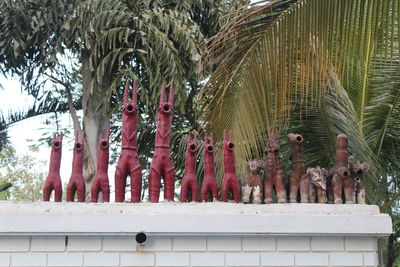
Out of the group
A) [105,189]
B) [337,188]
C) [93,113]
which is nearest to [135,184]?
[105,189]

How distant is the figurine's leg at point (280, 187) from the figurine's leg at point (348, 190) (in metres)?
0.47

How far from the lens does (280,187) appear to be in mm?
4320

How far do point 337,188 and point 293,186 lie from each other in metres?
0.34

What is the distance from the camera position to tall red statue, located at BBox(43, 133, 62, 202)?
4191mm

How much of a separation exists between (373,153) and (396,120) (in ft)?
2.13

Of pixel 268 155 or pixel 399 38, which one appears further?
pixel 268 155

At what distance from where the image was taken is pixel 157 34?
29.1 feet

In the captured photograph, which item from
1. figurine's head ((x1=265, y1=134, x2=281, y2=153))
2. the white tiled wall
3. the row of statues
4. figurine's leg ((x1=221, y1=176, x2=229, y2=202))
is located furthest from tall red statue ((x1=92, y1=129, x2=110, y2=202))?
figurine's head ((x1=265, y1=134, x2=281, y2=153))

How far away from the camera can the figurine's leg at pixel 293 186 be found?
4.27 metres

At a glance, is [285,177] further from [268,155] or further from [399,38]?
[399,38]

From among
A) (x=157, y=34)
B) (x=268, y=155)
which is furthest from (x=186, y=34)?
(x=268, y=155)

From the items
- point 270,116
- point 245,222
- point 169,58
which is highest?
point 169,58

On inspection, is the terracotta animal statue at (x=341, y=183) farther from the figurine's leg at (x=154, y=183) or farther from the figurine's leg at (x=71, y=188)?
the figurine's leg at (x=71, y=188)

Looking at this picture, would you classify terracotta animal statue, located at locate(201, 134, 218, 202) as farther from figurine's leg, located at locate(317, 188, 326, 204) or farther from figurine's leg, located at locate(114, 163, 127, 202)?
figurine's leg, located at locate(317, 188, 326, 204)
